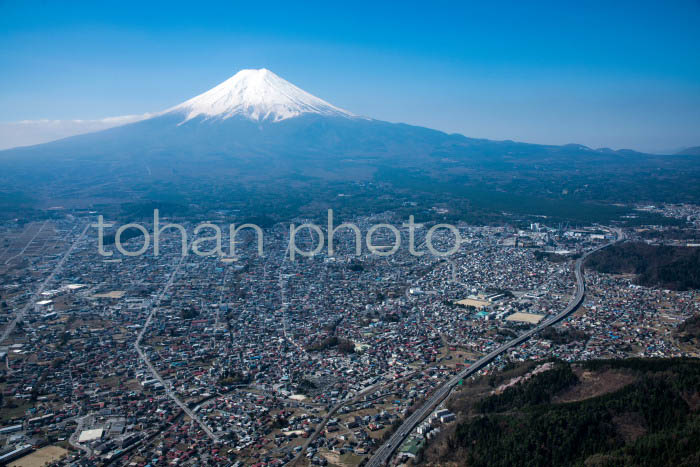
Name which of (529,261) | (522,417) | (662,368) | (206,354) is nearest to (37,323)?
(206,354)

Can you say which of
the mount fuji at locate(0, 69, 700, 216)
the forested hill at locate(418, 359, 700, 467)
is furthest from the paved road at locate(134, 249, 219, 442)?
the mount fuji at locate(0, 69, 700, 216)

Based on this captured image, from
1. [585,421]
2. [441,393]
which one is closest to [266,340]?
[441,393]

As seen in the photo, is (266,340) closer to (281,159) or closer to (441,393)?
(441,393)

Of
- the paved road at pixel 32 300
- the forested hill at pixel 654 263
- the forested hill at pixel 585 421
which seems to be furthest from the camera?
the forested hill at pixel 654 263

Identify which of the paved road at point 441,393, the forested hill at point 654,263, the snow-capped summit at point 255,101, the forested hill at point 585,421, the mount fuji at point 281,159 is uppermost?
the snow-capped summit at point 255,101

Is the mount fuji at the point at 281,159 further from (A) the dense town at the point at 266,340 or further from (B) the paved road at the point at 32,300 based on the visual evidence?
(A) the dense town at the point at 266,340

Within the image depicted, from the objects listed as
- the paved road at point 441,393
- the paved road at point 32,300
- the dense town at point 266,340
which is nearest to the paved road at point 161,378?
the dense town at point 266,340

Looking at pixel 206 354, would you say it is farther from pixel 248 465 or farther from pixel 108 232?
pixel 108 232

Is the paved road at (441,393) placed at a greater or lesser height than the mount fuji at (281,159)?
lesser
